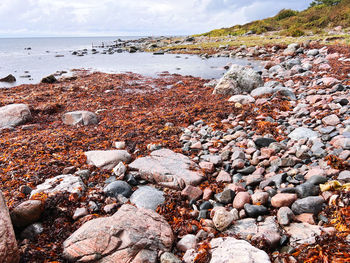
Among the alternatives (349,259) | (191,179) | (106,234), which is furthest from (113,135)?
(349,259)

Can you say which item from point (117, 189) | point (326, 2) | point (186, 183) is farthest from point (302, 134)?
point (326, 2)

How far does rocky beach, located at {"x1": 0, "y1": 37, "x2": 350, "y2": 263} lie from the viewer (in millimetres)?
2713

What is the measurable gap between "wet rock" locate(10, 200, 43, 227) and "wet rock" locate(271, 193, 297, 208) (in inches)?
144

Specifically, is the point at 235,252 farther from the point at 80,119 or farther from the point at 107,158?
the point at 80,119

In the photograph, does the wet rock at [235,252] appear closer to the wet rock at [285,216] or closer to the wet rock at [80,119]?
the wet rock at [285,216]

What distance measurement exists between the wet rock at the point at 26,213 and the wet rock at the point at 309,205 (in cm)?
387

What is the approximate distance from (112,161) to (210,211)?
2651 mm

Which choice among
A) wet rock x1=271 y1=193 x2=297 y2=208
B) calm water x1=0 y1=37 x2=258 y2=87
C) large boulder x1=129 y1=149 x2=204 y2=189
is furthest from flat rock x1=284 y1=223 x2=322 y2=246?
calm water x1=0 y1=37 x2=258 y2=87

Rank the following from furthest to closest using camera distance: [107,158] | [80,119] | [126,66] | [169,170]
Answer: [126,66], [80,119], [107,158], [169,170]

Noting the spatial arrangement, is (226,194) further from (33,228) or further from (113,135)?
(113,135)

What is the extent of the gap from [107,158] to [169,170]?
1614 millimetres

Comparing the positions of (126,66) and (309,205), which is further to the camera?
(126,66)

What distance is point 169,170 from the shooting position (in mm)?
4688

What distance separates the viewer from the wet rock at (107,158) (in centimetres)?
510
